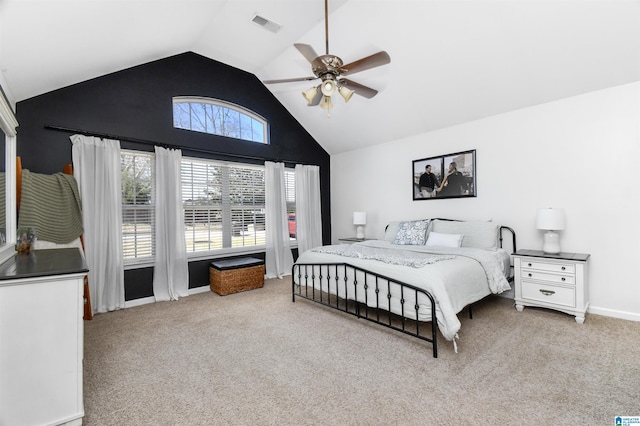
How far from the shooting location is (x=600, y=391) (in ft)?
6.39

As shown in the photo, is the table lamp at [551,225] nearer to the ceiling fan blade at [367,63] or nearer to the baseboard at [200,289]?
the ceiling fan blade at [367,63]

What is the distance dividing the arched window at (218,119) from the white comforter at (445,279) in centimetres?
283

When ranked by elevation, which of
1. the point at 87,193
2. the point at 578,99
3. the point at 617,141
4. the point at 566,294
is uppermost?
the point at 578,99

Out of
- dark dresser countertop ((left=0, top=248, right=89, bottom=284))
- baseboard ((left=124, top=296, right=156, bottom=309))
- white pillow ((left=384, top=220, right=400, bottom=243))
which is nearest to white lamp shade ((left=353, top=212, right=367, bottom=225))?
white pillow ((left=384, top=220, right=400, bottom=243))

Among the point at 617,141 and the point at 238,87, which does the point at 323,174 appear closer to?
the point at 238,87

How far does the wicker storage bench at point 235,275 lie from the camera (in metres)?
4.35

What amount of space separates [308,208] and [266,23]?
3234mm

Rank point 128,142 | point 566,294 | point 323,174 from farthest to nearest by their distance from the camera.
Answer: point 323,174 < point 128,142 < point 566,294

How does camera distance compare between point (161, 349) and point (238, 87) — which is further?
point (238, 87)

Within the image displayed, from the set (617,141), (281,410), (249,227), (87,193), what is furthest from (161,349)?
(617,141)

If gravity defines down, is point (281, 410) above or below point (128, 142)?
below

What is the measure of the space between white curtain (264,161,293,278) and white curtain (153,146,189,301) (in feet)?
4.92

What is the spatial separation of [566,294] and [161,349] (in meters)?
4.20

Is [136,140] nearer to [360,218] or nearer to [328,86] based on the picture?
[328,86]
